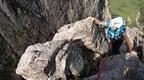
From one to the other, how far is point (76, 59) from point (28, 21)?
4.81 meters

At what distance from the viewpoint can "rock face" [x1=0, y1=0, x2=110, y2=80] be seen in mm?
21656

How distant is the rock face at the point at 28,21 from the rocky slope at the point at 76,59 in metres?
1.38

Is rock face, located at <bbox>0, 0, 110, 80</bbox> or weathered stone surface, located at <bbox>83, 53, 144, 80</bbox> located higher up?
rock face, located at <bbox>0, 0, 110, 80</bbox>

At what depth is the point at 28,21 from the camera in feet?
77.0

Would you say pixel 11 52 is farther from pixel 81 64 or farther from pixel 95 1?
pixel 95 1

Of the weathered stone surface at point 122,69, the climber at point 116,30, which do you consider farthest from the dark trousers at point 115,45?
the weathered stone surface at point 122,69

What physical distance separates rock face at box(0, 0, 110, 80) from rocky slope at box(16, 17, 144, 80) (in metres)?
1.38

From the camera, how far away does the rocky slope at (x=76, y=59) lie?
750 inches

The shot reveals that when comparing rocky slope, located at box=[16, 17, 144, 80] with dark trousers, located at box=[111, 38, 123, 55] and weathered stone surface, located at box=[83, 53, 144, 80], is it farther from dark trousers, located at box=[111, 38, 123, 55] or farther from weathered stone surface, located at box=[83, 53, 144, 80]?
dark trousers, located at box=[111, 38, 123, 55]

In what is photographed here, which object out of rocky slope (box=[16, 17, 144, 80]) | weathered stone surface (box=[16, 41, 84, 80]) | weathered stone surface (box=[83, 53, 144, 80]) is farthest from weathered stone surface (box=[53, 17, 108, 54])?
weathered stone surface (box=[83, 53, 144, 80])

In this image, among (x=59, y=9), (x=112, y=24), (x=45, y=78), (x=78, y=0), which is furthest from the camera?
(x=78, y=0)

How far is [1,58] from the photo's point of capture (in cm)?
2130

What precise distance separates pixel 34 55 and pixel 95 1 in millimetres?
16031

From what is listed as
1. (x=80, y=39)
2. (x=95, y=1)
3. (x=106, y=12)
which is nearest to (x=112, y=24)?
(x=80, y=39)
